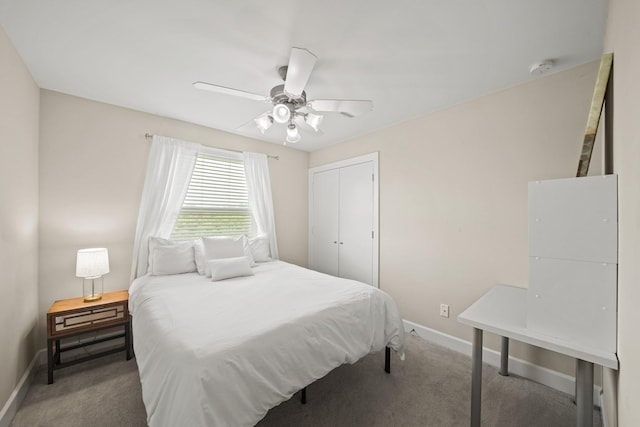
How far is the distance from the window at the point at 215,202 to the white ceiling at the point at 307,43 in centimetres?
109

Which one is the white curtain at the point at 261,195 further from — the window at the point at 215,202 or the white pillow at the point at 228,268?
the white pillow at the point at 228,268

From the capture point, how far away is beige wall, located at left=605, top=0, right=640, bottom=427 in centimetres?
77

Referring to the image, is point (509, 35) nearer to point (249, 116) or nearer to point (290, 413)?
point (249, 116)

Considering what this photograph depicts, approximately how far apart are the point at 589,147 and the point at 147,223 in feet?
12.4

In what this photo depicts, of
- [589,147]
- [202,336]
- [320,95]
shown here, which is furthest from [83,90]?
[589,147]

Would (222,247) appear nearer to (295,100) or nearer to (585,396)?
(295,100)

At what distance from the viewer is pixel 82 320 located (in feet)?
7.84

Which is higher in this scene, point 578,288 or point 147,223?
point 147,223

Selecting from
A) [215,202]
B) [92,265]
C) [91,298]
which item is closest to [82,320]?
[91,298]

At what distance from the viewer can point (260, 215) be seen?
3.81 m

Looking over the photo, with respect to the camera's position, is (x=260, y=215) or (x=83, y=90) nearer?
(x=83, y=90)

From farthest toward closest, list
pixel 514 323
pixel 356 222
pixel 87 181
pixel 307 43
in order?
pixel 356 222, pixel 87 181, pixel 307 43, pixel 514 323

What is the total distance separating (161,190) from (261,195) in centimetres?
129

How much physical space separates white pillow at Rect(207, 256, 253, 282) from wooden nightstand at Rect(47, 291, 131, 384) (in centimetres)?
80
